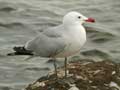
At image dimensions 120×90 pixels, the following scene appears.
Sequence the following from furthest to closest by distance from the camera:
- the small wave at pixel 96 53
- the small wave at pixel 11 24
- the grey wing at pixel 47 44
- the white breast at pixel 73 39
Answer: the small wave at pixel 11 24 < the small wave at pixel 96 53 < the grey wing at pixel 47 44 < the white breast at pixel 73 39

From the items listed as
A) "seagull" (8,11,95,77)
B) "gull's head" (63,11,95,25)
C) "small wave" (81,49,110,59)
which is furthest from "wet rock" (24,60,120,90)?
"small wave" (81,49,110,59)

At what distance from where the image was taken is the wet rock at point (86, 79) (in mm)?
6832

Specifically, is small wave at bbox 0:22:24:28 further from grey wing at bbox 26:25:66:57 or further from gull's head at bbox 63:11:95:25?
gull's head at bbox 63:11:95:25

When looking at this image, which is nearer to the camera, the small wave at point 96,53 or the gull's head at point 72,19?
the gull's head at point 72,19

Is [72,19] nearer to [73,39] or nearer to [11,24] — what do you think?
[73,39]

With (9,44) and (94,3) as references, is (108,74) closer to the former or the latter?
(9,44)

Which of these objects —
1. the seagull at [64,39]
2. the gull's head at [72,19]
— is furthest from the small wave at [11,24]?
the gull's head at [72,19]

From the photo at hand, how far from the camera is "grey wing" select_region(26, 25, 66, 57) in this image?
22.3 ft

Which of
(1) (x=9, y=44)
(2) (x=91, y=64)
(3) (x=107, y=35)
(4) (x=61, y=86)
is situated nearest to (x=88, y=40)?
(3) (x=107, y=35)

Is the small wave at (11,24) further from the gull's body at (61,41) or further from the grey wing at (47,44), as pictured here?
the gull's body at (61,41)

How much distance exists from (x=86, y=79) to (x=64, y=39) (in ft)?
2.47

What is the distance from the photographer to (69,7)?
15055 mm

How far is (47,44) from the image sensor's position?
710 cm

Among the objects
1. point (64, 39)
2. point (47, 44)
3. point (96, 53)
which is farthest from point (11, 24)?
point (64, 39)
